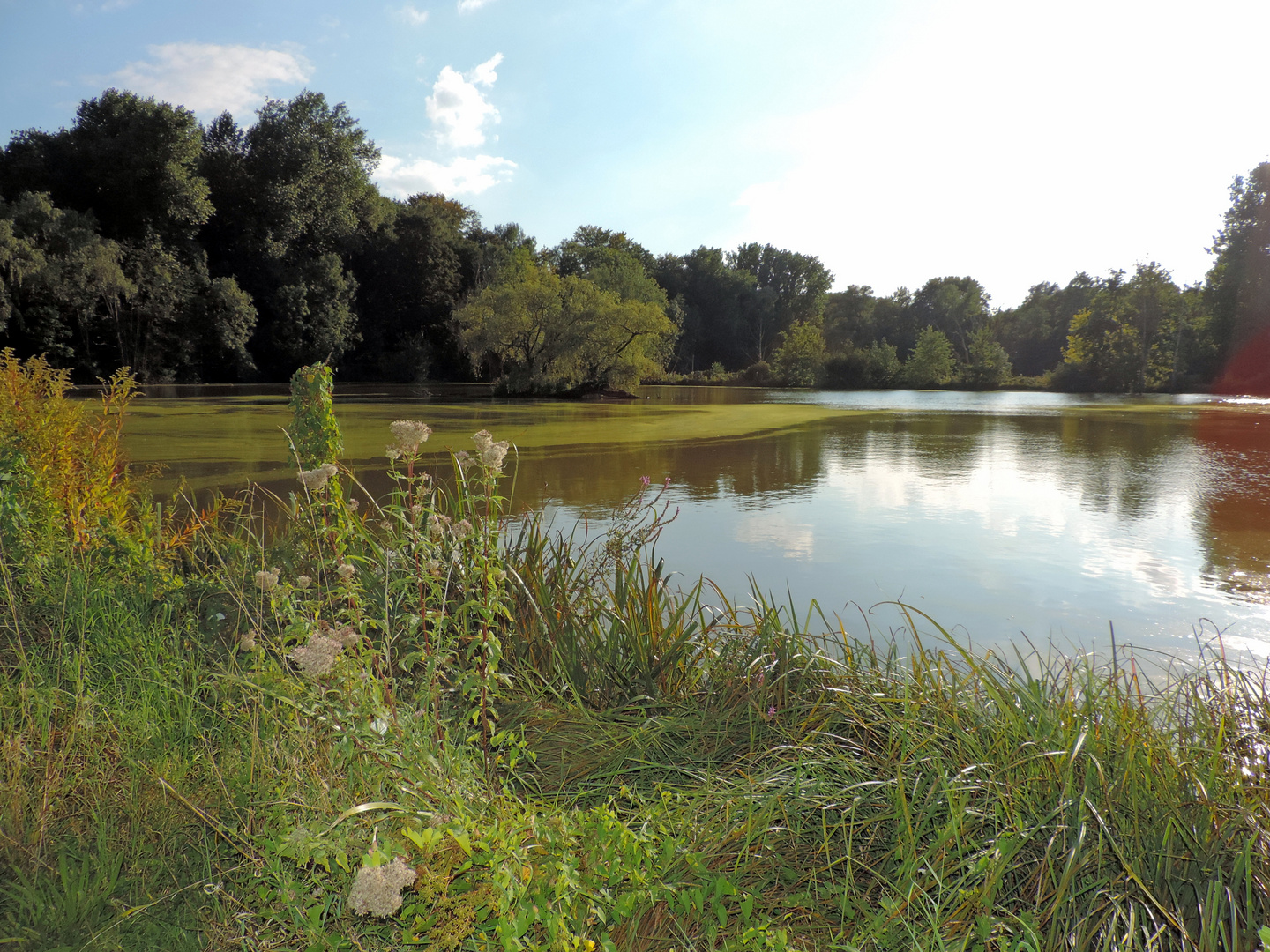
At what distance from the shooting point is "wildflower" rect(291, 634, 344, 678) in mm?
1404

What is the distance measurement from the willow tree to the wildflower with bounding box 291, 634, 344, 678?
85.4ft

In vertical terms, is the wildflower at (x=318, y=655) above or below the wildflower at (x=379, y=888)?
above

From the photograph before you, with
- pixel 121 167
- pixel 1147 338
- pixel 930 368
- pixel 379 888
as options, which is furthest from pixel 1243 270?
pixel 121 167

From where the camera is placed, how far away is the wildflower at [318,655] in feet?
4.61

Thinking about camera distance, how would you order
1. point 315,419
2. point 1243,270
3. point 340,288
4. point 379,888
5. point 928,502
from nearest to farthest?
point 379,888 < point 315,419 < point 928,502 < point 1243,270 < point 340,288

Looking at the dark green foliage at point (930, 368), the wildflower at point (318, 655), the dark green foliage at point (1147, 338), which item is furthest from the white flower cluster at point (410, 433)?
the dark green foliage at point (930, 368)

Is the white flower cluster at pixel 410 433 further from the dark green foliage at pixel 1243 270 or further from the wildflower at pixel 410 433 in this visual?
the dark green foliage at pixel 1243 270

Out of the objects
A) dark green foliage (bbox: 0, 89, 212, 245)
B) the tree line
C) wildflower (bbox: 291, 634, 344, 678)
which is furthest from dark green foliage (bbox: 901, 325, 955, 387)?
wildflower (bbox: 291, 634, 344, 678)

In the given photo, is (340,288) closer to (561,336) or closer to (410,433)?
(561,336)

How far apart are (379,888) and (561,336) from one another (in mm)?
26791

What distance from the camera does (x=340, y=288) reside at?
37.6 metres

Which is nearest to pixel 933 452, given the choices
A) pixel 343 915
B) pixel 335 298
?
pixel 343 915

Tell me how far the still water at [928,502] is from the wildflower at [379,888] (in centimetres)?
280

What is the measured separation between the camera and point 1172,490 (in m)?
8.23
